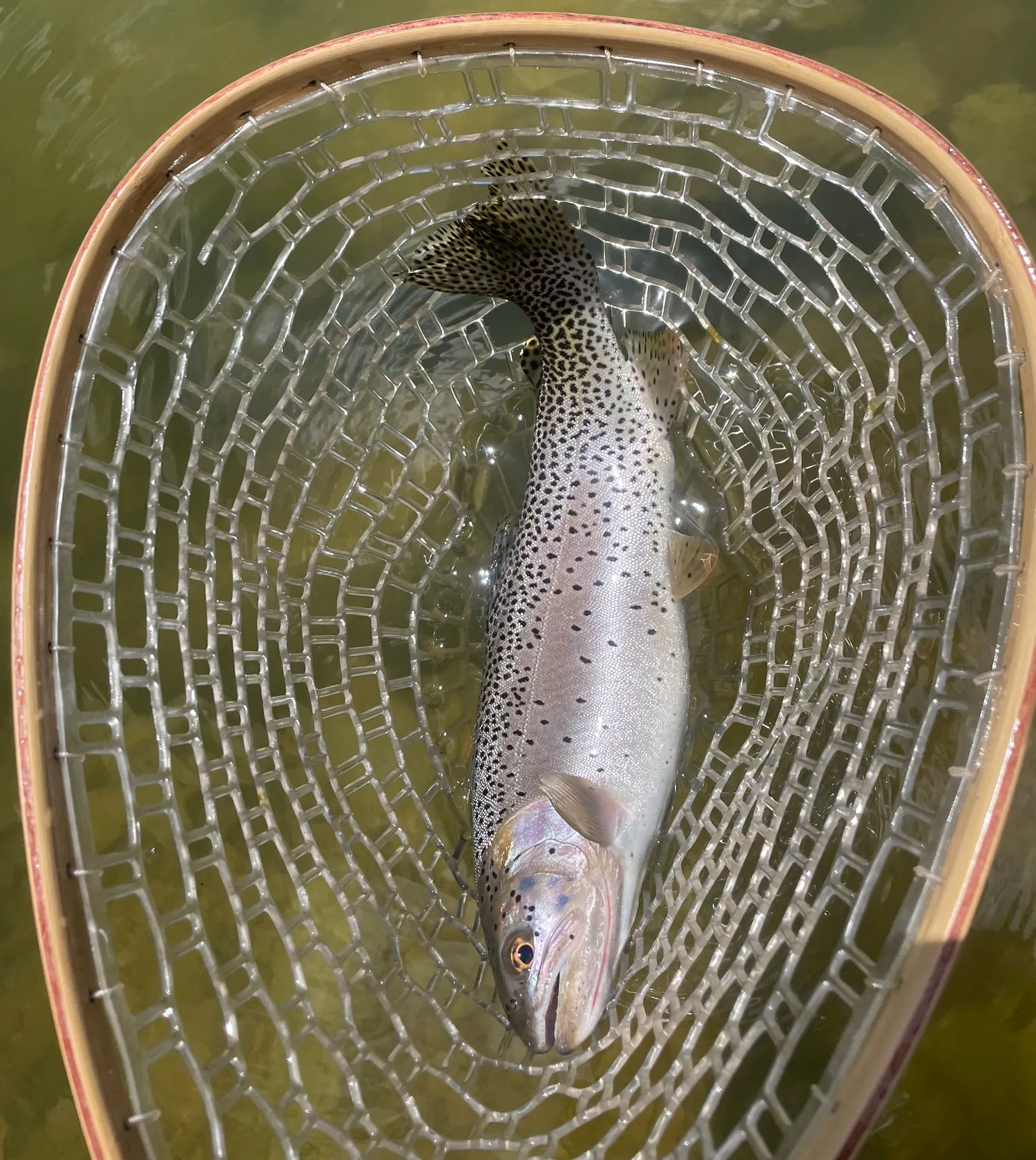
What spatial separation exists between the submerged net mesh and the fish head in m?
0.21

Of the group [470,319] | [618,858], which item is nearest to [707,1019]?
[618,858]

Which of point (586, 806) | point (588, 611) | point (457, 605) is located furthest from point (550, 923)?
point (457, 605)

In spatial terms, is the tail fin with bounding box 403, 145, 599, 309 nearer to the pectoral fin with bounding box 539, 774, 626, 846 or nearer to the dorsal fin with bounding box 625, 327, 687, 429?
the dorsal fin with bounding box 625, 327, 687, 429

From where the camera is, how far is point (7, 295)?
2135mm

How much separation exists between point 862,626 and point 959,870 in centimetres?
68

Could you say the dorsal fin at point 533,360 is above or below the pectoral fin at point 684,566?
above

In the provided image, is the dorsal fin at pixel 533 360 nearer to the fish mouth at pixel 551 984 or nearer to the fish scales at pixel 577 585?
the fish scales at pixel 577 585

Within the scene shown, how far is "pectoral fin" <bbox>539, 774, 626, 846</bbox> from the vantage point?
148cm

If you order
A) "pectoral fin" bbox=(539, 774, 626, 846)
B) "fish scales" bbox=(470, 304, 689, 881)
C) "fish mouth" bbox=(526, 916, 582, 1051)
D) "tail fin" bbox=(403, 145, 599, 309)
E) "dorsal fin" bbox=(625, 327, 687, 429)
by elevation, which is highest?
"tail fin" bbox=(403, 145, 599, 309)

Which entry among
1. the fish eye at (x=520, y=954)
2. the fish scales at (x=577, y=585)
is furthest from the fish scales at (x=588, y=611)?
the fish eye at (x=520, y=954)

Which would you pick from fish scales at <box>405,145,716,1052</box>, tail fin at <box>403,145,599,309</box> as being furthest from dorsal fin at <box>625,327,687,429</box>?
tail fin at <box>403,145,599,309</box>

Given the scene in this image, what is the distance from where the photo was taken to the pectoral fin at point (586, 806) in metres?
1.48

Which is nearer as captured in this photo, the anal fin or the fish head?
the fish head

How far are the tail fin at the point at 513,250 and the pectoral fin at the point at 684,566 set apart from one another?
1.70 ft
